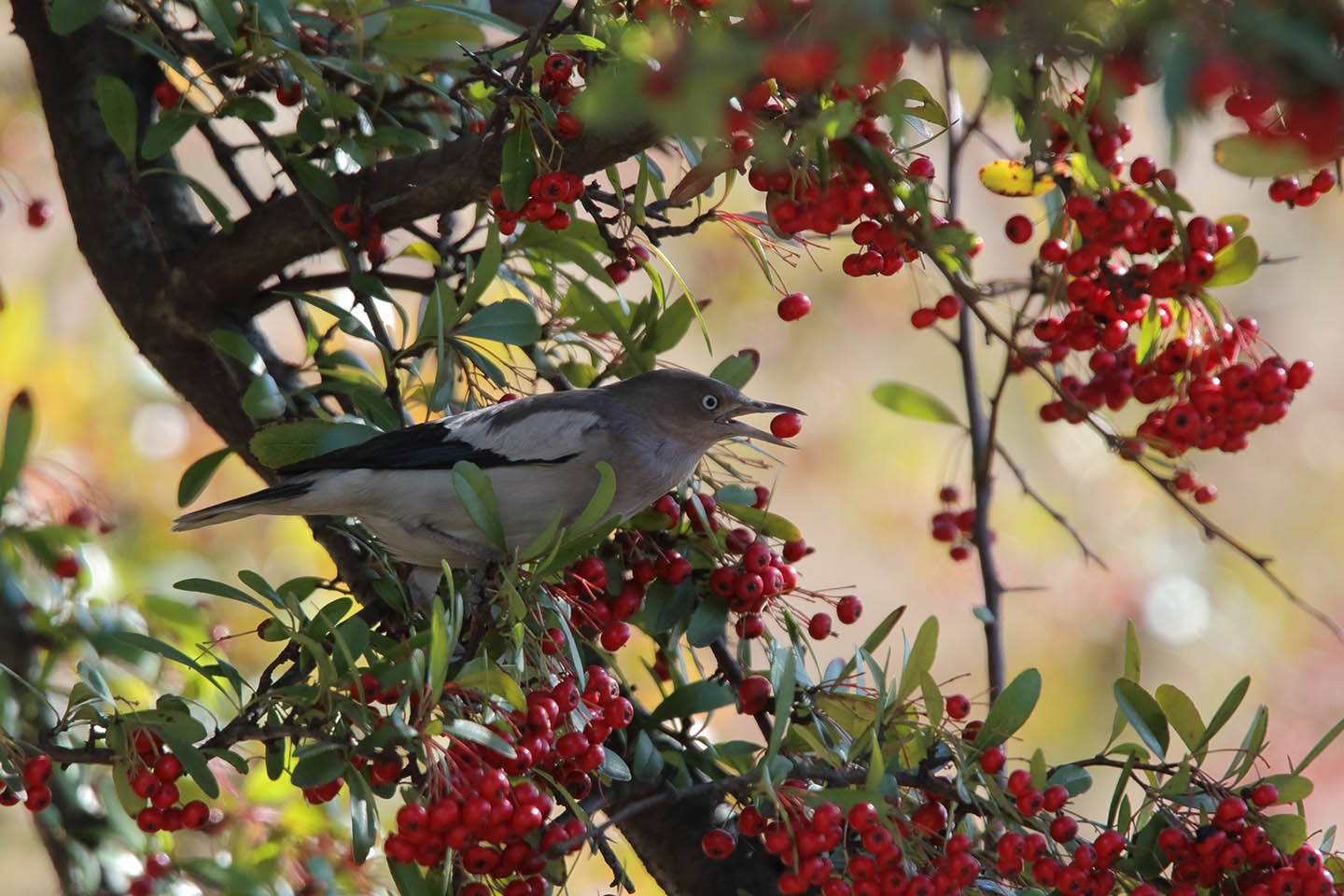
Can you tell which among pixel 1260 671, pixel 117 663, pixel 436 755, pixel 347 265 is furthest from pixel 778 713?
pixel 1260 671

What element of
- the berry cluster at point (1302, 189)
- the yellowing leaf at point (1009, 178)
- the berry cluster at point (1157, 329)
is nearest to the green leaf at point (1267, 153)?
the berry cluster at point (1157, 329)

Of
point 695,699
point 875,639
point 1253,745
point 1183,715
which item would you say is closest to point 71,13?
point 695,699

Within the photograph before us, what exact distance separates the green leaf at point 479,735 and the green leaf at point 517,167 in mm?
1264

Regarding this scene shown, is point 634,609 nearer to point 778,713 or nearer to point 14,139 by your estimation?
point 778,713

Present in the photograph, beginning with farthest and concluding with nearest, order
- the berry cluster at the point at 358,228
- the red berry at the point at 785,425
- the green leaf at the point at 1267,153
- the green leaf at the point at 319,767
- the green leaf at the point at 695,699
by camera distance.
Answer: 1. the red berry at the point at 785,425
2. the berry cluster at the point at 358,228
3. the green leaf at the point at 695,699
4. the green leaf at the point at 319,767
5. the green leaf at the point at 1267,153

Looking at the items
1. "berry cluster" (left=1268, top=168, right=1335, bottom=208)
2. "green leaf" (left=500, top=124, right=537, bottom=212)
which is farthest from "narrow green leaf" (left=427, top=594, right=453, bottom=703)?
"berry cluster" (left=1268, top=168, right=1335, bottom=208)

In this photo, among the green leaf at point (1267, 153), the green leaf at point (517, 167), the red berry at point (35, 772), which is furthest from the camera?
the green leaf at point (517, 167)

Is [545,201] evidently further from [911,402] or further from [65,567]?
[65,567]

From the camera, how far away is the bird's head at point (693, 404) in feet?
13.2

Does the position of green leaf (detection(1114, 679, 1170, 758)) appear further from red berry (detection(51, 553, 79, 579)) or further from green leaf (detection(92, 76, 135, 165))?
red berry (detection(51, 553, 79, 579))

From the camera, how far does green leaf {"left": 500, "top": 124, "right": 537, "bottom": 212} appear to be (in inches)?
118

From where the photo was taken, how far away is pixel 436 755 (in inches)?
105

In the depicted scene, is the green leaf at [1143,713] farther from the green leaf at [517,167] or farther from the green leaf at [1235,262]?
the green leaf at [517,167]

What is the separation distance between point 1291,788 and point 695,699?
1371 mm
